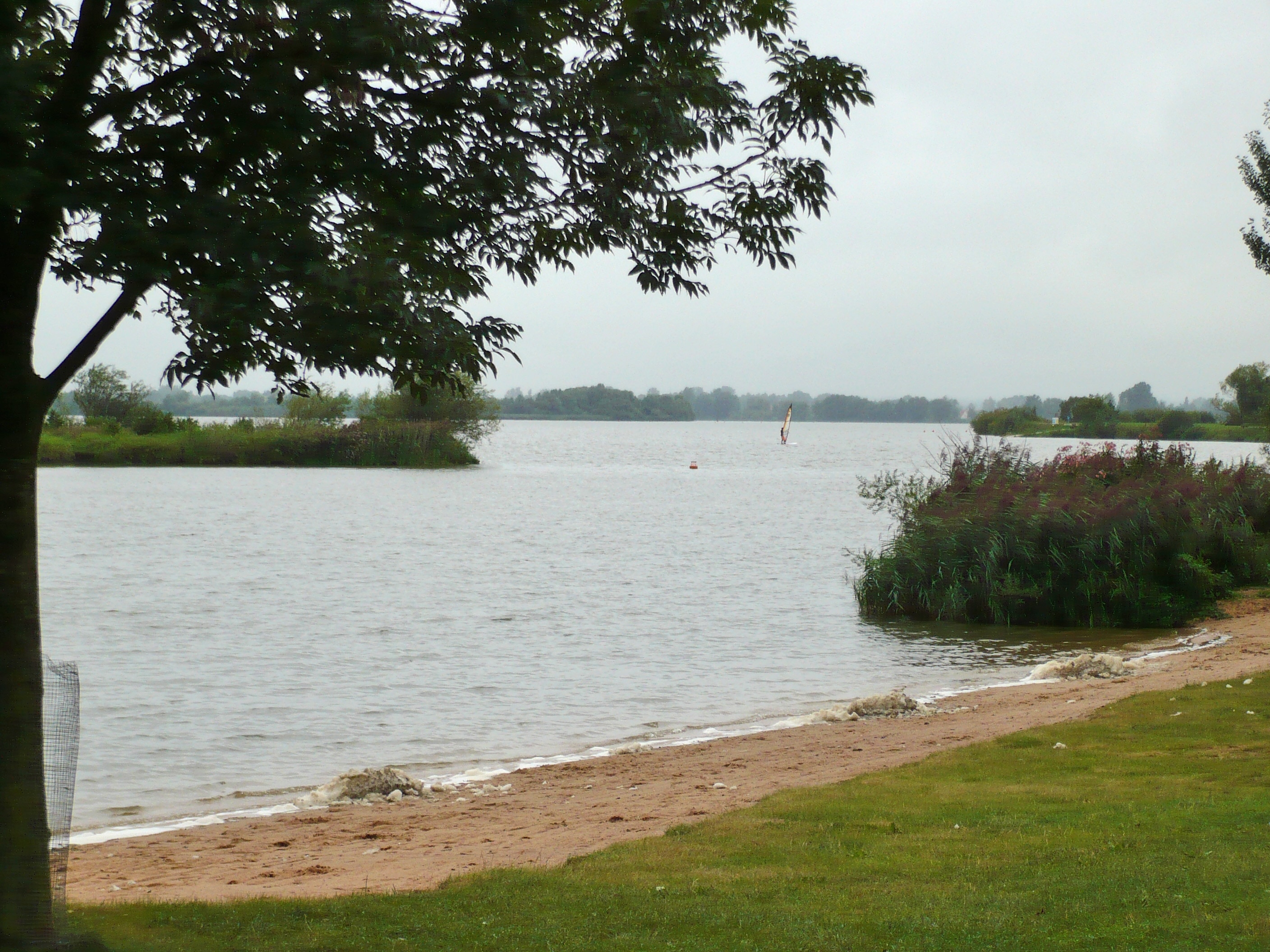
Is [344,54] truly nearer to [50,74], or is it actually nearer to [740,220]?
[50,74]

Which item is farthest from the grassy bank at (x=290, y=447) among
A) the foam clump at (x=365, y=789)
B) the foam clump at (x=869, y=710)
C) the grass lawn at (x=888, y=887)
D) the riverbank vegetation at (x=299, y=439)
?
the grass lawn at (x=888, y=887)

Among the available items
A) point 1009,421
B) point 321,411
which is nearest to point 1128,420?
point 1009,421

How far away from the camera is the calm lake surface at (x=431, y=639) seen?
14586mm

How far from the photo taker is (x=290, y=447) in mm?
90688

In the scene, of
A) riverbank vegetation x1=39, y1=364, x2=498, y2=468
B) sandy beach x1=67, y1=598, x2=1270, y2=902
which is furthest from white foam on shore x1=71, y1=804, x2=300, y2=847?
riverbank vegetation x1=39, y1=364, x2=498, y2=468

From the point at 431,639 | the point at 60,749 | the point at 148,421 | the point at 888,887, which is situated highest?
the point at 148,421

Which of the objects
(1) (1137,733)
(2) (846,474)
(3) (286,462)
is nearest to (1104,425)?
(2) (846,474)

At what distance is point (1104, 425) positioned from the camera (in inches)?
4422

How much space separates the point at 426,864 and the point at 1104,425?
376 ft

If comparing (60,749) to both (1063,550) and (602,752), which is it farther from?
(1063,550)

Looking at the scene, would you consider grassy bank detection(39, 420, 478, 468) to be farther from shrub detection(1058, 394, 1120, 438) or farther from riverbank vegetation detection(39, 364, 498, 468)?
shrub detection(1058, 394, 1120, 438)

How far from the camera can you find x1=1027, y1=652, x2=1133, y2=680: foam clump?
17234 mm

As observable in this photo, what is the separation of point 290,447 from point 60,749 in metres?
87.5

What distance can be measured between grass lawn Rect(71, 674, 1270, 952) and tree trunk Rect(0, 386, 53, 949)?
57 centimetres
